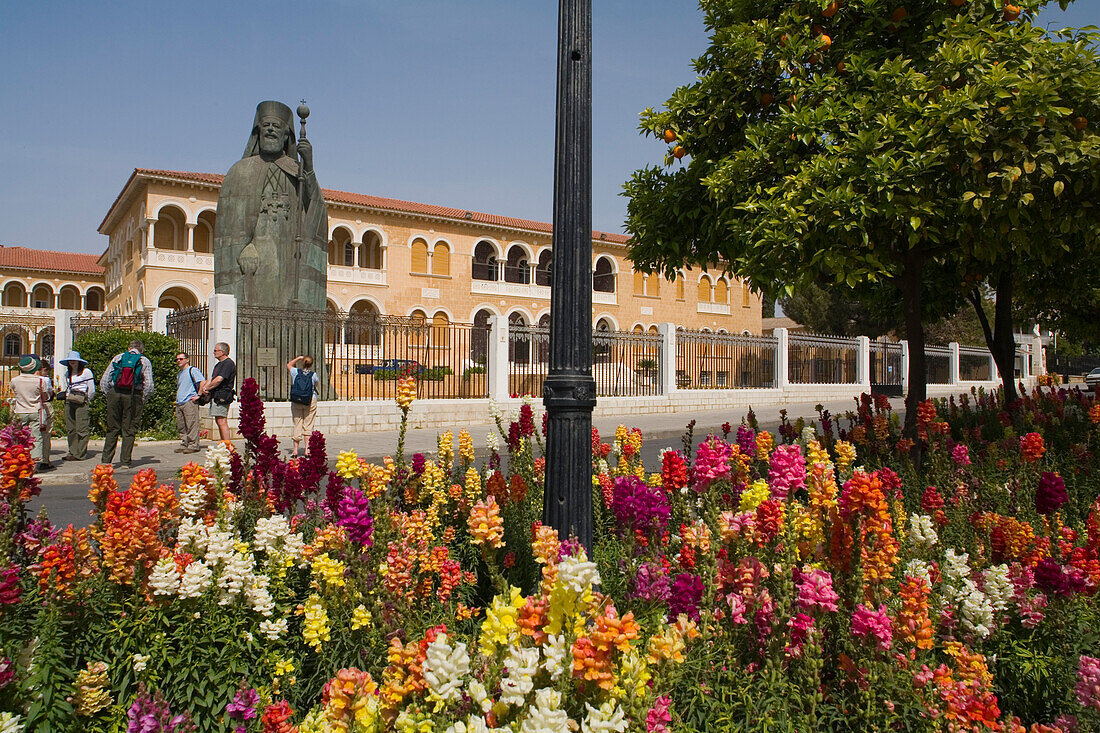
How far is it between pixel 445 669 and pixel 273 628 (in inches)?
42.9

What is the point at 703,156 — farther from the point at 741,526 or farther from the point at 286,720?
the point at 286,720

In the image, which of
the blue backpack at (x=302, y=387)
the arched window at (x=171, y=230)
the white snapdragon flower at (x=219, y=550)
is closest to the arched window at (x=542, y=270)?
the arched window at (x=171, y=230)

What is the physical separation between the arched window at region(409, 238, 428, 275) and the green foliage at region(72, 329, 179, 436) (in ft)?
83.7

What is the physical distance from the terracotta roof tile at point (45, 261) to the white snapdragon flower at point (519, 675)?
55.3 meters

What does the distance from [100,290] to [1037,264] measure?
181 feet

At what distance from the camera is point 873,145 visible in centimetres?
539

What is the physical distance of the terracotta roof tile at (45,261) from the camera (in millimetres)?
45531

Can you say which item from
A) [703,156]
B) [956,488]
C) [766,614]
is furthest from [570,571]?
[703,156]

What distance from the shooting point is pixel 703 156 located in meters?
6.76

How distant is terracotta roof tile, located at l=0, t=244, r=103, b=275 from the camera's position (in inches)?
1793

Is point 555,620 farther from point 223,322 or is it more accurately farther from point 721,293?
point 721,293

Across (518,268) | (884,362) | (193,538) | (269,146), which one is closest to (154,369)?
(269,146)

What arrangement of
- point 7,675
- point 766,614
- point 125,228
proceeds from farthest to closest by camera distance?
point 125,228, point 766,614, point 7,675

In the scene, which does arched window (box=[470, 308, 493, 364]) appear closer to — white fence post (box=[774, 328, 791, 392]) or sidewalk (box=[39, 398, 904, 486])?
sidewalk (box=[39, 398, 904, 486])
